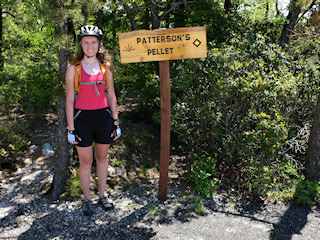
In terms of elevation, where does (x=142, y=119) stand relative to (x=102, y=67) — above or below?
below

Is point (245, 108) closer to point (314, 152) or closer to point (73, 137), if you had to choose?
point (314, 152)

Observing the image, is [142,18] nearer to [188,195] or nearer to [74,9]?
[74,9]

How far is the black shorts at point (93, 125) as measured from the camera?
11.6 feet

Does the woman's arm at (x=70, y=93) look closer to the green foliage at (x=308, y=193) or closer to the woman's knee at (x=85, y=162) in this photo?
the woman's knee at (x=85, y=162)

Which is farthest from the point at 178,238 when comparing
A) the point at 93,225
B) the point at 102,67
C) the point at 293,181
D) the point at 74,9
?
the point at 74,9

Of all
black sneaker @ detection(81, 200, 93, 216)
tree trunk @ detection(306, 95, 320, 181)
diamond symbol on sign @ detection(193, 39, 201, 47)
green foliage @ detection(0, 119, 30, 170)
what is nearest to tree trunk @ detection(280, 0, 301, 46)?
tree trunk @ detection(306, 95, 320, 181)

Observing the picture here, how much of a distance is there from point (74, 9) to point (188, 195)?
3176 mm

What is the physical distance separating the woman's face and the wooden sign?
1.13ft

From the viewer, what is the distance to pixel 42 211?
4105mm

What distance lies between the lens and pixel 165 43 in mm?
3615

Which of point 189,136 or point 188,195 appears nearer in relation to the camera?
point 188,195

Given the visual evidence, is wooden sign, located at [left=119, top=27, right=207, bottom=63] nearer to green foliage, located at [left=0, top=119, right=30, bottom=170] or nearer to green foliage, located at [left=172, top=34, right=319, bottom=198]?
green foliage, located at [left=172, top=34, right=319, bottom=198]

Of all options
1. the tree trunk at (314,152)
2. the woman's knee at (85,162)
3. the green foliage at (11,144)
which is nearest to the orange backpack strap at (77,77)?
Result: the woman's knee at (85,162)

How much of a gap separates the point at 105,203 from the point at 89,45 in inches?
82.7
